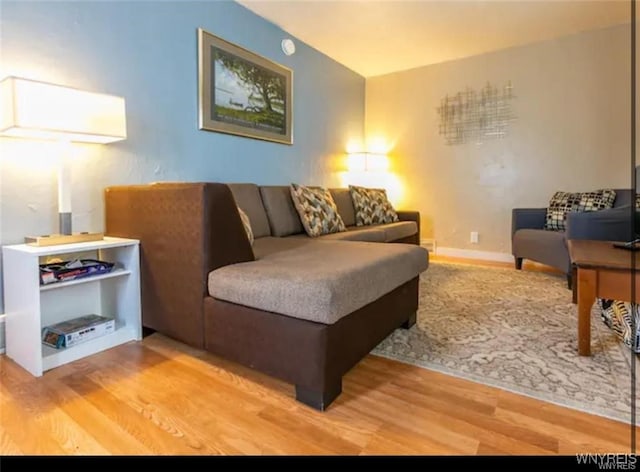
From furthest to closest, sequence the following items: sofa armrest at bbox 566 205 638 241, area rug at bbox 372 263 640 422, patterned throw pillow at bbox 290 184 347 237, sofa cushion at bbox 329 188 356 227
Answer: sofa cushion at bbox 329 188 356 227 < patterned throw pillow at bbox 290 184 347 237 < sofa armrest at bbox 566 205 638 241 < area rug at bbox 372 263 640 422

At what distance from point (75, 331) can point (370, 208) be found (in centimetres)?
272

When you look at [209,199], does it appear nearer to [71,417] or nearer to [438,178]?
[71,417]

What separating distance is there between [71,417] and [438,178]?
4053mm

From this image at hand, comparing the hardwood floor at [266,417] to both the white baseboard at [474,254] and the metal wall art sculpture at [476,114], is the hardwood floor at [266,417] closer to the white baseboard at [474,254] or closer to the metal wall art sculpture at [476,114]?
the white baseboard at [474,254]

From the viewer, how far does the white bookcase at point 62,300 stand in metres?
1.48

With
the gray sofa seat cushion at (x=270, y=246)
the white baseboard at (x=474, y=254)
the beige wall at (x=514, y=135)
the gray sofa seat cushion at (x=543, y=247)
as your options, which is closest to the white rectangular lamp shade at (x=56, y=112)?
the gray sofa seat cushion at (x=270, y=246)

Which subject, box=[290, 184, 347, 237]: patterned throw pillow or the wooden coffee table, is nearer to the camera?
the wooden coffee table

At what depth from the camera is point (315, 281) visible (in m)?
1.20

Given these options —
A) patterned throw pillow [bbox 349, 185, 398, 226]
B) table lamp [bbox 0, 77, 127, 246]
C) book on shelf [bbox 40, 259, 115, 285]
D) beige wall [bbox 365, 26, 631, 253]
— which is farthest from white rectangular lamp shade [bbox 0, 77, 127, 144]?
beige wall [bbox 365, 26, 631, 253]

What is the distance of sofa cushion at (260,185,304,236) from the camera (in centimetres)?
278

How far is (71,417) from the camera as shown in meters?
1.18

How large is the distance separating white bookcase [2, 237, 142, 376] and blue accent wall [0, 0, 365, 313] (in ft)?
0.92

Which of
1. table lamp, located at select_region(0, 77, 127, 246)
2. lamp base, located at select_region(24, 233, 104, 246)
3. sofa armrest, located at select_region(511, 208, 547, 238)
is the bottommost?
lamp base, located at select_region(24, 233, 104, 246)

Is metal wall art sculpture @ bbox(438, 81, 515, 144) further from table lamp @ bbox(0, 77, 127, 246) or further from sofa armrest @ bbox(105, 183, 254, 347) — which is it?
table lamp @ bbox(0, 77, 127, 246)
